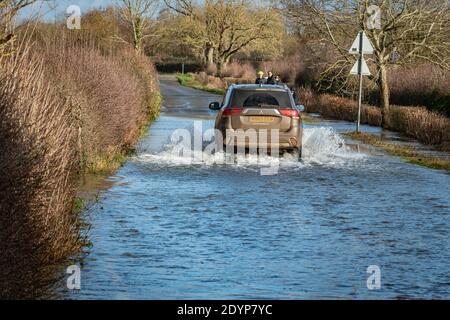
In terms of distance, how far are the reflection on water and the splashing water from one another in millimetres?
785

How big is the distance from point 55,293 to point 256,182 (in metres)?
8.87

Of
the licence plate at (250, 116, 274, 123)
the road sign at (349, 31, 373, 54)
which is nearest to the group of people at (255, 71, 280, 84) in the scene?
the road sign at (349, 31, 373, 54)

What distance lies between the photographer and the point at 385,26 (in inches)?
1368

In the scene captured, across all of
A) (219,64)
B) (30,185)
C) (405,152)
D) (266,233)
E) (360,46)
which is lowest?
(219,64)

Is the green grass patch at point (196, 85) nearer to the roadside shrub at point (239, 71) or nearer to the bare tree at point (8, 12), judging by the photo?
the roadside shrub at point (239, 71)

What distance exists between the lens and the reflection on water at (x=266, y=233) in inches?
342

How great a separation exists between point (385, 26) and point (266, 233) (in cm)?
2463

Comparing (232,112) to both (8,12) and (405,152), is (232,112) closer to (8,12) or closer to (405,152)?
(405,152)

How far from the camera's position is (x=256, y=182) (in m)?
16.7

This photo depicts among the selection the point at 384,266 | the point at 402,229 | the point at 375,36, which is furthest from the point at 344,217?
the point at 375,36

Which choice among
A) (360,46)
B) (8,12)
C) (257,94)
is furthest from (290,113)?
(8,12)

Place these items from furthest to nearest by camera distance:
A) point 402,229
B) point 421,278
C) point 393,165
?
point 393,165, point 402,229, point 421,278

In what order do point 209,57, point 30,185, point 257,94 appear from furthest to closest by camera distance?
point 209,57, point 257,94, point 30,185
